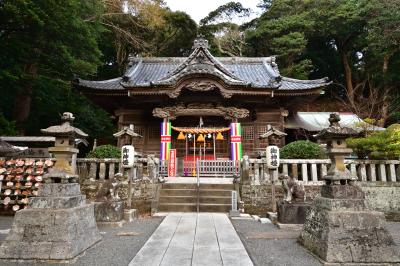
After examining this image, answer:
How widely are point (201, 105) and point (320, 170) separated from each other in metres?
7.19

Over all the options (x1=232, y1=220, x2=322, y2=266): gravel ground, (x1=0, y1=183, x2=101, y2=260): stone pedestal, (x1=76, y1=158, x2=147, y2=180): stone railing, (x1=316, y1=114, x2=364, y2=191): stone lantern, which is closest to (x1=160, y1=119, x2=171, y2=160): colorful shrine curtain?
(x1=76, y1=158, x2=147, y2=180): stone railing

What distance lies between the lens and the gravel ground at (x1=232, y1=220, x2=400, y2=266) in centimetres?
437

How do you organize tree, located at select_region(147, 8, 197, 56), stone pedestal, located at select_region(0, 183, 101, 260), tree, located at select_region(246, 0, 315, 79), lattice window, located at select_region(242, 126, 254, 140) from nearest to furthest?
stone pedestal, located at select_region(0, 183, 101, 260), lattice window, located at select_region(242, 126, 254, 140), tree, located at select_region(246, 0, 315, 79), tree, located at select_region(147, 8, 197, 56)

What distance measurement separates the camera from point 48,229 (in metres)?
4.39

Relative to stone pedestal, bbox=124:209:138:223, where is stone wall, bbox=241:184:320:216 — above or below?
above

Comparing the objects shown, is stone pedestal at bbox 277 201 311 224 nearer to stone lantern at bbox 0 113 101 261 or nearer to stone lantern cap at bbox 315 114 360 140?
stone lantern cap at bbox 315 114 360 140

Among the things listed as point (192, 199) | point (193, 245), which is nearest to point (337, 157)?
point (193, 245)

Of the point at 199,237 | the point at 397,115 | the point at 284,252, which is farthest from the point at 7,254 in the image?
the point at 397,115

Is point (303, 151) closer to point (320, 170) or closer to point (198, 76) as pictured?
point (320, 170)

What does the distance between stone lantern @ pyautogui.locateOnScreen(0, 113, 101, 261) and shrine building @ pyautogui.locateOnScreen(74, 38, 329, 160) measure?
847 cm

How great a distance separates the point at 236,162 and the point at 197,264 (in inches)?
325

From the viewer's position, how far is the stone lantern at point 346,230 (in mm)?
4164

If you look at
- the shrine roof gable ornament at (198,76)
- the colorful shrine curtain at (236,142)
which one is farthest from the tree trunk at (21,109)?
the colorful shrine curtain at (236,142)

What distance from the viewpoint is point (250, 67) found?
1883 centimetres
